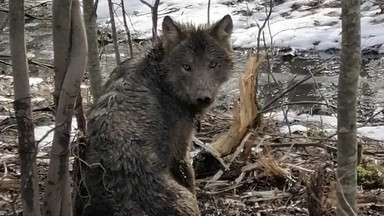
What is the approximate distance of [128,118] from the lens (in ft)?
18.8

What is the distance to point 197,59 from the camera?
6523 millimetres

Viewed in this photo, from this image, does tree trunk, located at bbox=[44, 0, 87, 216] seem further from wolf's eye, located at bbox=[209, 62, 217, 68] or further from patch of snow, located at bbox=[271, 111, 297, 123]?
patch of snow, located at bbox=[271, 111, 297, 123]

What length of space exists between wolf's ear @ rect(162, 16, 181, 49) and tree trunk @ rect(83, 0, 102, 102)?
1204mm

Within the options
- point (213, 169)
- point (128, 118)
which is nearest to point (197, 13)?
point (213, 169)

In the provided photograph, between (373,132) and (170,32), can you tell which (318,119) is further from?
(170,32)

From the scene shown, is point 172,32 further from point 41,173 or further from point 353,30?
point 353,30

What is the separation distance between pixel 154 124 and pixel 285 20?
11338 millimetres

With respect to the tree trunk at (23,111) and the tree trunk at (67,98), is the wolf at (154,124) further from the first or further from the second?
the tree trunk at (23,111)

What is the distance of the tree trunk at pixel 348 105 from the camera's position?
4.79 metres

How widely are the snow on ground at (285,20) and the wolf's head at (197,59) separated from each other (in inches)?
282

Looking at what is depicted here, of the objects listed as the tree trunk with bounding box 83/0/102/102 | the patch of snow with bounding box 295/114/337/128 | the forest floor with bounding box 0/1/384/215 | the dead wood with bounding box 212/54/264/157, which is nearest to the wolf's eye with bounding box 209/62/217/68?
the forest floor with bounding box 0/1/384/215

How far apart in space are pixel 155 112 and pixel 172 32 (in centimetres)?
94

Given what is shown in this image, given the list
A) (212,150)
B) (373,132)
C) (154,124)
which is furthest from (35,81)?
(154,124)

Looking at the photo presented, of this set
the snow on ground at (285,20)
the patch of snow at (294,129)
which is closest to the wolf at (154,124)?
the patch of snow at (294,129)
